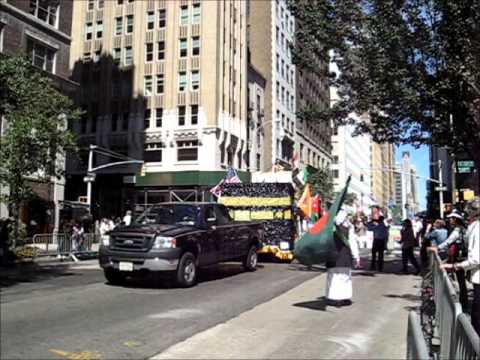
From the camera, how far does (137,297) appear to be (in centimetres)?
987

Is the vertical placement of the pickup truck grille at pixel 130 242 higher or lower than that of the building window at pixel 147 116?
lower

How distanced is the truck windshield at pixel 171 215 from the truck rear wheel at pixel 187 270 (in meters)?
1.08

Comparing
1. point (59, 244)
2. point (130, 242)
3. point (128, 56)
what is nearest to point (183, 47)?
point (128, 56)

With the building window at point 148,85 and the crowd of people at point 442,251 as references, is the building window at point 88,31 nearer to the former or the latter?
the building window at point 148,85

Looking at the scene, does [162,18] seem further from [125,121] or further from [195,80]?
[125,121]

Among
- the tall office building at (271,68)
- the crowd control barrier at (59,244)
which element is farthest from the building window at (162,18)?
the crowd control barrier at (59,244)

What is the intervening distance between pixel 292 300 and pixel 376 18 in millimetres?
7953

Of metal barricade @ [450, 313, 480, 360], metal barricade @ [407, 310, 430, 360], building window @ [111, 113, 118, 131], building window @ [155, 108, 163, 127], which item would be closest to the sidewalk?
metal barricade @ [407, 310, 430, 360]

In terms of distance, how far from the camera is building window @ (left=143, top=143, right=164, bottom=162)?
45.4 metres

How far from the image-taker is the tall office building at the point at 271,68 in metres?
55.5

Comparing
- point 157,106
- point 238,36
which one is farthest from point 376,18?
point 238,36

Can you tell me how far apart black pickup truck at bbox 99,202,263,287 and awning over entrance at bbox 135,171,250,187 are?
27.9 m

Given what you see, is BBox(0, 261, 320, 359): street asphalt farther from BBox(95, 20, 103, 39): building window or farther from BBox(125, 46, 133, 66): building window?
BBox(95, 20, 103, 39): building window

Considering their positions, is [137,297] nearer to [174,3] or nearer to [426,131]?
[426,131]
